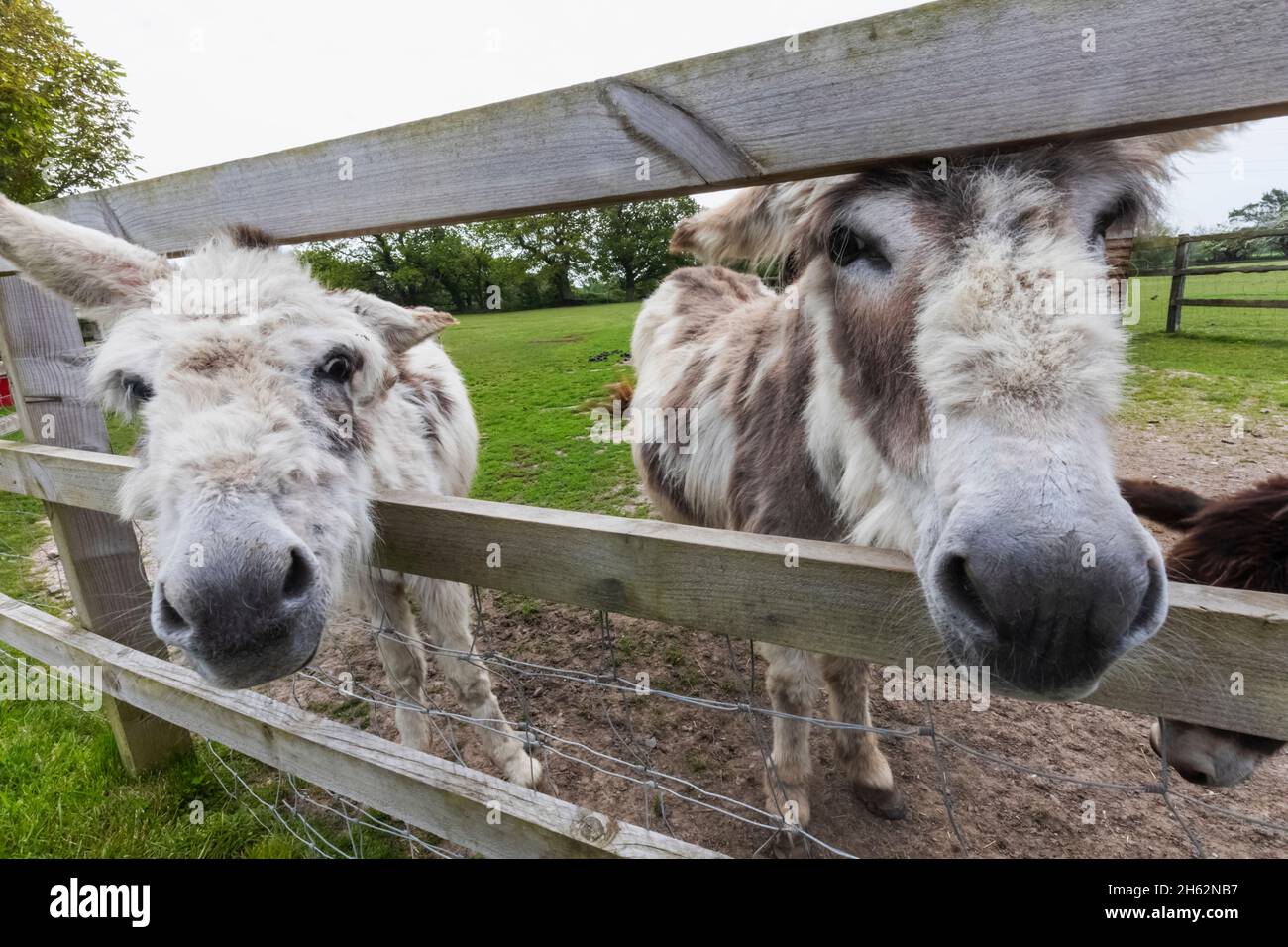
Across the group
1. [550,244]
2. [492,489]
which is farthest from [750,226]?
[550,244]

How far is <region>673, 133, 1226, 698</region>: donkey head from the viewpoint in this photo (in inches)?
41.5

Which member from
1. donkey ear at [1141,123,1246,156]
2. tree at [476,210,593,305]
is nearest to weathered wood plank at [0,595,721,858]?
donkey ear at [1141,123,1246,156]

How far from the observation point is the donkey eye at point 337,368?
6.30 feet

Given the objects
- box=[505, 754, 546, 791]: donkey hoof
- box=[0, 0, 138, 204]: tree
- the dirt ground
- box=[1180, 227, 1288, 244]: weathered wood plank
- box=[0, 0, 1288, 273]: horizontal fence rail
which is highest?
box=[0, 0, 138, 204]: tree

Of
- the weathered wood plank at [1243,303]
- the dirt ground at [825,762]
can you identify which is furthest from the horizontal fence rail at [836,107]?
the weathered wood plank at [1243,303]

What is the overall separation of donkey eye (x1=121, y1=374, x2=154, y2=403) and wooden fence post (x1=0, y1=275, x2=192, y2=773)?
3.31ft

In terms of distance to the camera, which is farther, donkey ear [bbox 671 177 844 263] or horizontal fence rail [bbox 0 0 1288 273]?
donkey ear [bbox 671 177 844 263]

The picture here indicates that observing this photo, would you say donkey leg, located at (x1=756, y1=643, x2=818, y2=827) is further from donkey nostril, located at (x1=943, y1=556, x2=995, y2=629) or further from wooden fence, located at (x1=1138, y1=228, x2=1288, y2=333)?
wooden fence, located at (x1=1138, y1=228, x2=1288, y2=333)

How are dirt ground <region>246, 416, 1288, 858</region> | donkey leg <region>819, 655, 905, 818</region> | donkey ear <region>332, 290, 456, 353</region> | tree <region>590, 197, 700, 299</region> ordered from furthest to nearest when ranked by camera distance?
tree <region>590, 197, 700, 299</region> < donkey leg <region>819, 655, 905, 818</region> < dirt ground <region>246, 416, 1288, 858</region> < donkey ear <region>332, 290, 456, 353</region>

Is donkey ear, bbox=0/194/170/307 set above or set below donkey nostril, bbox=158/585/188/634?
above

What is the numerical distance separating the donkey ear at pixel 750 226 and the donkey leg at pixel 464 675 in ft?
6.63

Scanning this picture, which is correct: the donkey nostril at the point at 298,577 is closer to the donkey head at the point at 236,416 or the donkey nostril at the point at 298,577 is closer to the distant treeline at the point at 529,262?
the donkey head at the point at 236,416

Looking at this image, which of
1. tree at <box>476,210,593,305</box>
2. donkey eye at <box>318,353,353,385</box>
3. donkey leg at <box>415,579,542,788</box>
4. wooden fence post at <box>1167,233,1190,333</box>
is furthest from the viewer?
tree at <box>476,210,593,305</box>
